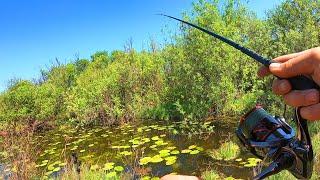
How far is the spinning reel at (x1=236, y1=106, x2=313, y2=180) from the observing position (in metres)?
1.44

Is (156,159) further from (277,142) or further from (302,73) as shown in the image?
(302,73)

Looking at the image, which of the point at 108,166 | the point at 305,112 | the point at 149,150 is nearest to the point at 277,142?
the point at 305,112

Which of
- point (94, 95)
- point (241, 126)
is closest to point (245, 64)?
point (94, 95)

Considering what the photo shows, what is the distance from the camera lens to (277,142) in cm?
154

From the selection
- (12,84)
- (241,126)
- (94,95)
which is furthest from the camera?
(12,84)

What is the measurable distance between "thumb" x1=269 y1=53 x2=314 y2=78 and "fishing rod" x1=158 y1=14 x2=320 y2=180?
2 centimetres

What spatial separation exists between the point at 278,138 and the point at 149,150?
31.9 ft

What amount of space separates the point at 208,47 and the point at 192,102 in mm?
2213

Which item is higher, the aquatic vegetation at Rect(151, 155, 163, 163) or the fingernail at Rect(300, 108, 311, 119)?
the fingernail at Rect(300, 108, 311, 119)

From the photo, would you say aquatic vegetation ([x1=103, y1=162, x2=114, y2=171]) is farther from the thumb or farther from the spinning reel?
the thumb

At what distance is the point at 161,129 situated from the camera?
557 inches

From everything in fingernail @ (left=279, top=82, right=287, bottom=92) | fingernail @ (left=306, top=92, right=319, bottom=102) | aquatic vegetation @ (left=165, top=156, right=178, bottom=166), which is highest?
fingernail @ (left=279, top=82, right=287, bottom=92)

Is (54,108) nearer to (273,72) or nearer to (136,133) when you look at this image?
(136,133)

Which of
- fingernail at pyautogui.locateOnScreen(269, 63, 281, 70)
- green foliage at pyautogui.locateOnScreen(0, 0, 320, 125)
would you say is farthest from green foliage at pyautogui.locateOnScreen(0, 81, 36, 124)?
fingernail at pyautogui.locateOnScreen(269, 63, 281, 70)
